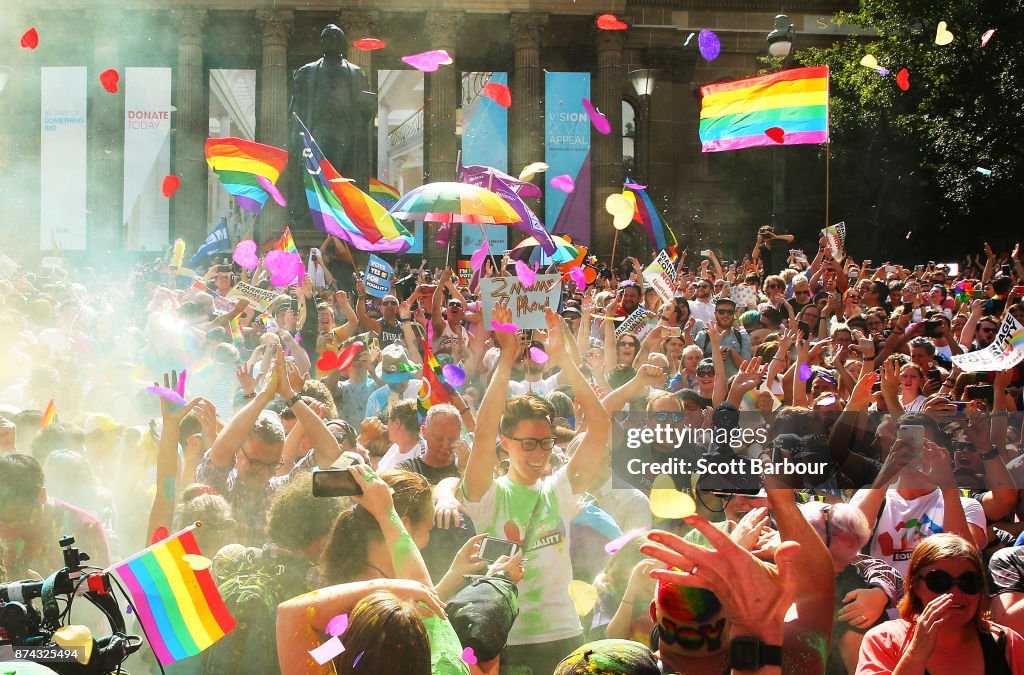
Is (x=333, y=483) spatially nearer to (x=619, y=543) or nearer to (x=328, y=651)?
(x=328, y=651)

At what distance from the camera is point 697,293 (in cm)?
1174

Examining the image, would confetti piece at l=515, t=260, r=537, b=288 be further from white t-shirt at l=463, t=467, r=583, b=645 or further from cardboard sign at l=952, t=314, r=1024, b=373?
white t-shirt at l=463, t=467, r=583, b=645

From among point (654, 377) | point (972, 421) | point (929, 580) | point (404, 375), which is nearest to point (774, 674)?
point (929, 580)

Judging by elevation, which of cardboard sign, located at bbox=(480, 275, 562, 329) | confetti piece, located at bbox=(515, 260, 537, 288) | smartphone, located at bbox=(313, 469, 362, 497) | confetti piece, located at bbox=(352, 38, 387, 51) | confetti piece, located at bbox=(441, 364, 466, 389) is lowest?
smartphone, located at bbox=(313, 469, 362, 497)

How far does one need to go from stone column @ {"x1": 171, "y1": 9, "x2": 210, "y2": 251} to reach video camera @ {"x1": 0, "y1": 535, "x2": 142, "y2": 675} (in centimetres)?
3174

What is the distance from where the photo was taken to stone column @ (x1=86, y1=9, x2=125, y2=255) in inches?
1310

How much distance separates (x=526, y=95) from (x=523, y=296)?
28.2 meters

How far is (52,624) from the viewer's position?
9.53 feet

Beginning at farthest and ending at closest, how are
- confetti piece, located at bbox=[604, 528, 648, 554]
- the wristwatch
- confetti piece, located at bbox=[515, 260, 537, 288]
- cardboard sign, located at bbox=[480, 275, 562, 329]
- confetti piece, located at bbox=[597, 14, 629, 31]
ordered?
confetti piece, located at bbox=[597, 14, 629, 31] < confetti piece, located at bbox=[515, 260, 537, 288] < cardboard sign, located at bbox=[480, 275, 562, 329] < confetti piece, located at bbox=[604, 528, 648, 554] < the wristwatch

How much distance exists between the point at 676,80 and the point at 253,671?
3685 cm

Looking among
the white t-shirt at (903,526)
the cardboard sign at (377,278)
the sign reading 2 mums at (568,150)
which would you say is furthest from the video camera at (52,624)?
the sign reading 2 mums at (568,150)

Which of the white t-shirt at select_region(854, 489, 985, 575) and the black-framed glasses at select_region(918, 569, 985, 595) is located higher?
the black-framed glasses at select_region(918, 569, 985, 595)

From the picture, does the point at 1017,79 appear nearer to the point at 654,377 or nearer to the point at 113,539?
the point at 654,377

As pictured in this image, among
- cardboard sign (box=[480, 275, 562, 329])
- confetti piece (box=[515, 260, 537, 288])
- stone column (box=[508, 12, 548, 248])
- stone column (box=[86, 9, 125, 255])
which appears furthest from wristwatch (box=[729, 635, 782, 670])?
stone column (box=[86, 9, 125, 255])
